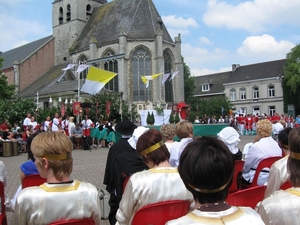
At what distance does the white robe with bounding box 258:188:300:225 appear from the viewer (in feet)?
6.71

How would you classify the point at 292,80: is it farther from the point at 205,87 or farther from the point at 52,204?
the point at 52,204

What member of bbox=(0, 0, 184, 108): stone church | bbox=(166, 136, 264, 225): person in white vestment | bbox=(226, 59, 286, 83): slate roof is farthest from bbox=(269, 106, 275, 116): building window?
bbox=(166, 136, 264, 225): person in white vestment

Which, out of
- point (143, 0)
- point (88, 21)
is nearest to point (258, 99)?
point (143, 0)

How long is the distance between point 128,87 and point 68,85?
7679 mm

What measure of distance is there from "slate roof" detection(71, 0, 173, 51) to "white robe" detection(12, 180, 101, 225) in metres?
38.2

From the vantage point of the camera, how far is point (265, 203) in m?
2.11

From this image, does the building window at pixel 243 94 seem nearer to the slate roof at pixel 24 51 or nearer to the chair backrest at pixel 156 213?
the slate roof at pixel 24 51

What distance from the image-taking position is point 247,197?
11.3ft

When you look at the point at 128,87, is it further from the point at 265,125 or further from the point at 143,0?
the point at 265,125

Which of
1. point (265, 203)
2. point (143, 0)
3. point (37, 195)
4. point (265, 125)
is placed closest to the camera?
point (265, 203)

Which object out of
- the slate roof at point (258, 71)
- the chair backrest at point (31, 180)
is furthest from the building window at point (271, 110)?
the chair backrest at point (31, 180)

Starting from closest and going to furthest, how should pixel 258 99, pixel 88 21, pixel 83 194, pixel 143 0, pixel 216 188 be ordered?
pixel 216 188
pixel 83 194
pixel 143 0
pixel 88 21
pixel 258 99

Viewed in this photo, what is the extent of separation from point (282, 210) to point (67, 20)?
51.0 metres

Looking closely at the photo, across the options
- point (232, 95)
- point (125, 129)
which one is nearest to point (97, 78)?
point (125, 129)
